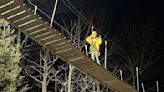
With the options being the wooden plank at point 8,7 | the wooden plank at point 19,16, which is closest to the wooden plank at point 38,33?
the wooden plank at point 19,16

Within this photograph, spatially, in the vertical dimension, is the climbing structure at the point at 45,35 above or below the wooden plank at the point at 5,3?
below

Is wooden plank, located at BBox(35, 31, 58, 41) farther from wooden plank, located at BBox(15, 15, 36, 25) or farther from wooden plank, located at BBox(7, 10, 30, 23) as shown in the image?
wooden plank, located at BBox(7, 10, 30, 23)

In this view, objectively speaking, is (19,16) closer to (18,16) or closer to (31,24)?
(18,16)

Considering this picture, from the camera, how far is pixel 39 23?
21.7ft

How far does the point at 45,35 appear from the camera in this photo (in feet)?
23.4

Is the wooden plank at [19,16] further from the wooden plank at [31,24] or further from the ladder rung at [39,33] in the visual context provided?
the ladder rung at [39,33]

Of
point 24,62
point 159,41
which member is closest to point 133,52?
point 159,41

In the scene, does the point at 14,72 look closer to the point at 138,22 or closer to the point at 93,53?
the point at 93,53

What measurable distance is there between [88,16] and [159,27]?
19.2 ft

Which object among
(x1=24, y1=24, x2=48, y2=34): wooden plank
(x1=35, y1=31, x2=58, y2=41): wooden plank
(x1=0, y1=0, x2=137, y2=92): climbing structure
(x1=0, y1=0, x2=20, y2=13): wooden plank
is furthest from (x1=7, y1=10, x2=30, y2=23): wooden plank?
(x1=35, y1=31, x2=58, y2=41): wooden plank

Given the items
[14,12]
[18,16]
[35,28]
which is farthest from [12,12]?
[35,28]

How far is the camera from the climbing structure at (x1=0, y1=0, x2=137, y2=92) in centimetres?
628

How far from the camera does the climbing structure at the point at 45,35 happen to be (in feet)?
20.6

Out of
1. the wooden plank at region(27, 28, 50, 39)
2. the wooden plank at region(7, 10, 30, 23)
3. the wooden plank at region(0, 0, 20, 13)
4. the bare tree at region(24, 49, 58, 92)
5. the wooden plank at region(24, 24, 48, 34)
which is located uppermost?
the bare tree at region(24, 49, 58, 92)
